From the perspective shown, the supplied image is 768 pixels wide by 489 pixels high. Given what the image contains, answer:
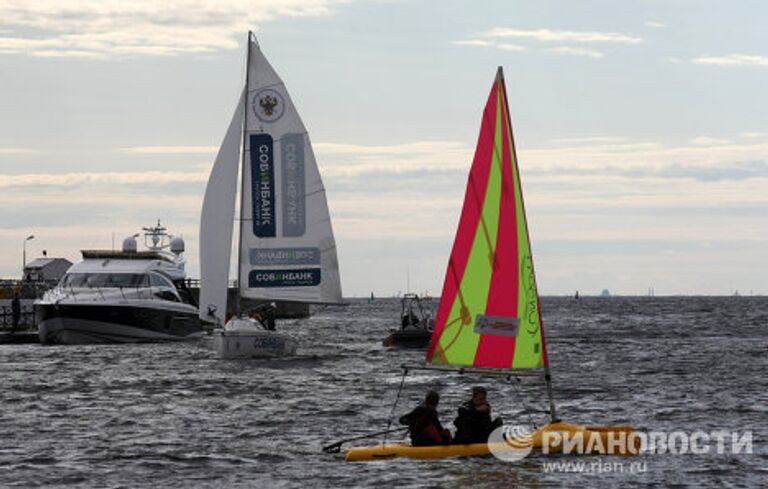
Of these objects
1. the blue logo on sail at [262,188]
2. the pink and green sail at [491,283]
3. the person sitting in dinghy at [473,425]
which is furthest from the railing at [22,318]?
the pink and green sail at [491,283]

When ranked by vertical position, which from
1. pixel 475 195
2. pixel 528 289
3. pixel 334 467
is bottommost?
pixel 334 467

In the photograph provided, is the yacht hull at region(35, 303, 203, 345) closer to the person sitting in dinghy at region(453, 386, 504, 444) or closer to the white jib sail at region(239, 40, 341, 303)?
the white jib sail at region(239, 40, 341, 303)

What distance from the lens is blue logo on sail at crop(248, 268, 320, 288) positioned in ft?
175

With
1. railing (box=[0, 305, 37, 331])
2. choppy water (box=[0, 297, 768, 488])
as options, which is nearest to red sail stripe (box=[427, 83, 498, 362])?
choppy water (box=[0, 297, 768, 488])

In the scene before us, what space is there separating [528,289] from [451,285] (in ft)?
4.43

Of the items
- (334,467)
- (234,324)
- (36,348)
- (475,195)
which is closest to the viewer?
(475,195)

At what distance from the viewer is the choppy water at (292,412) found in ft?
83.6

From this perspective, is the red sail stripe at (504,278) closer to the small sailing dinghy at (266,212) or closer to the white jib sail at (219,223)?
the small sailing dinghy at (266,212)

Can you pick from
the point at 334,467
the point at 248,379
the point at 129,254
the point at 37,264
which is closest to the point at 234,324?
the point at 248,379

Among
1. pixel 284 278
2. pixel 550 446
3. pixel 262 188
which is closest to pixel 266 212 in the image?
pixel 262 188

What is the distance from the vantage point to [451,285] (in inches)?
977

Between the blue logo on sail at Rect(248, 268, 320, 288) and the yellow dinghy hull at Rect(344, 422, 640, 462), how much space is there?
26450 millimetres

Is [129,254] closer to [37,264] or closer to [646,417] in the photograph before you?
[646,417]

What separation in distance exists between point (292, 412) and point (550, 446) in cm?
1103
